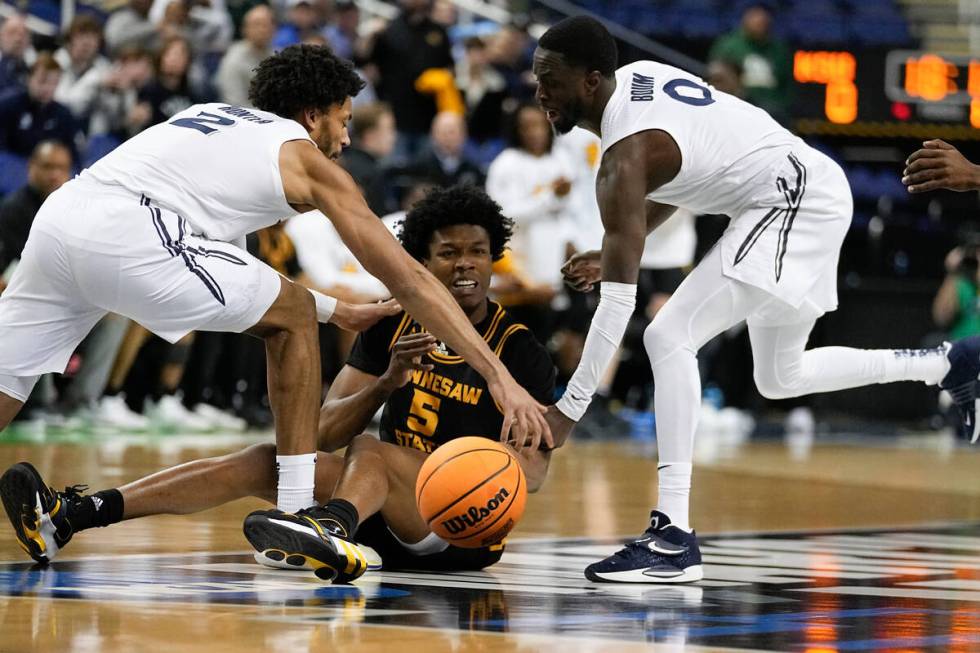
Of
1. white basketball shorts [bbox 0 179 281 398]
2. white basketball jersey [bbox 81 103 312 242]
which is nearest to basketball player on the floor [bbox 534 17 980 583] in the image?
white basketball jersey [bbox 81 103 312 242]

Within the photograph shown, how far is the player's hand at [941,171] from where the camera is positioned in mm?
5547

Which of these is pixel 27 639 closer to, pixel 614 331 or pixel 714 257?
pixel 614 331

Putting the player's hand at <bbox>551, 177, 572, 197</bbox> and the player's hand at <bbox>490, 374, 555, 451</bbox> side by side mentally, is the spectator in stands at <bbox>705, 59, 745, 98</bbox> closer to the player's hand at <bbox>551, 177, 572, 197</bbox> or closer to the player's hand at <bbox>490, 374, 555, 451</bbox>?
the player's hand at <bbox>551, 177, 572, 197</bbox>

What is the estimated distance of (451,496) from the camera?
15.7 feet

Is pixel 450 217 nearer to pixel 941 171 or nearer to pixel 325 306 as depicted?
pixel 325 306

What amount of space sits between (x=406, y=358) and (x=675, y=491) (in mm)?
1031

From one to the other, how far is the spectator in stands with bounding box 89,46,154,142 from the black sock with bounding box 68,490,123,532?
285 inches

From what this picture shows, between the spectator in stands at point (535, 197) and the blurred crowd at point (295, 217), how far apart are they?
0.5 inches

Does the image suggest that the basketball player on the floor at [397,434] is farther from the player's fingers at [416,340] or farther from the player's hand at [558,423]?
the player's hand at [558,423]

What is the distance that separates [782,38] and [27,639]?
601 inches

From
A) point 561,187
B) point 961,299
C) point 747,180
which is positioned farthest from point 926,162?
point 961,299

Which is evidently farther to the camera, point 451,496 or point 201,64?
point 201,64

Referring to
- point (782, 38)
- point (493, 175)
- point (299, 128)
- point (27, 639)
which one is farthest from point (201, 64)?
point (27, 639)

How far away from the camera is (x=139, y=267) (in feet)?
16.4
